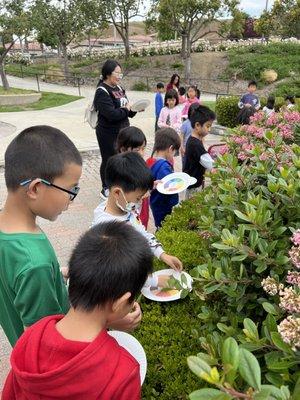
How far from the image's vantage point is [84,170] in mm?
7613

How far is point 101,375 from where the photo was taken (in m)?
1.25

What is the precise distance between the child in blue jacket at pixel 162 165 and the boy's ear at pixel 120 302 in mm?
2459

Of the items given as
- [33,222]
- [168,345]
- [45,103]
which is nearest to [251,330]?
[168,345]

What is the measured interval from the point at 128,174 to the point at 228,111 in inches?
381

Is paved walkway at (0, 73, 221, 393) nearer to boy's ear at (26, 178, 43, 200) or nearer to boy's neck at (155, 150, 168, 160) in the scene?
boy's neck at (155, 150, 168, 160)

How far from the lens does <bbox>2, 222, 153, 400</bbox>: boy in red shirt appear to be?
124 centimetres

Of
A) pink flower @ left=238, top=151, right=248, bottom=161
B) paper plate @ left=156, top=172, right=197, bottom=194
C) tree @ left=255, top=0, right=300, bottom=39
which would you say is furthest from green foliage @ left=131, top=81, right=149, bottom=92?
pink flower @ left=238, top=151, right=248, bottom=161

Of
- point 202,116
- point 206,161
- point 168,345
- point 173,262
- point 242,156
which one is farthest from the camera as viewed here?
point 202,116

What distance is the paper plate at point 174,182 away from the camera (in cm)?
340

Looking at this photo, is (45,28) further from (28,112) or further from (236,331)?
(236,331)

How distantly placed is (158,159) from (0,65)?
56.1 feet

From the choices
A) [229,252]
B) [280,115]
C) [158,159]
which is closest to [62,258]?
[158,159]

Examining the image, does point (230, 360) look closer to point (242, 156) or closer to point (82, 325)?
point (82, 325)

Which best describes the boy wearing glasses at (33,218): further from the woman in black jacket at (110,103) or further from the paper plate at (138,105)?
the paper plate at (138,105)
